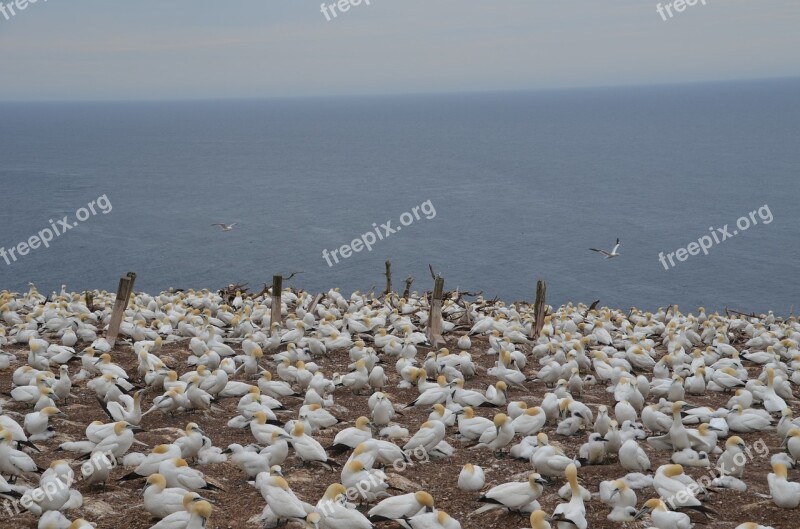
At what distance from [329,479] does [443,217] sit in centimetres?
7837

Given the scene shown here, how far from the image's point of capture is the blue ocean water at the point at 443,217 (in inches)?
2485

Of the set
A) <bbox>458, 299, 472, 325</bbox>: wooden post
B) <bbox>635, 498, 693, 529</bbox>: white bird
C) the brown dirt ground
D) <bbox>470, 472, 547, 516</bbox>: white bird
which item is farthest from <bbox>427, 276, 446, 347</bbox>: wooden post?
<bbox>635, 498, 693, 529</bbox>: white bird

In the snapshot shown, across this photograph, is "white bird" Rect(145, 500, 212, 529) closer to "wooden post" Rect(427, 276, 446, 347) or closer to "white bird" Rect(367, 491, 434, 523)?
"white bird" Rect(367, 491, 434, 523)

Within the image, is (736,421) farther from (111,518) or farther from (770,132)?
(770,132)

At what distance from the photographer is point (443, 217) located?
88.3 metres

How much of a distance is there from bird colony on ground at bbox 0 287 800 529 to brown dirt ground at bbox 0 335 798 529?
4 centimetres

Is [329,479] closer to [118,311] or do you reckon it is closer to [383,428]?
[383,428]

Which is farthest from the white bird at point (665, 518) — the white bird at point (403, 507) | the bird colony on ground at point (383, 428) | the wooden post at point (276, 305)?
the wooden post at point (276, 305)

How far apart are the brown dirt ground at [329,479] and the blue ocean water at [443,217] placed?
146 ft

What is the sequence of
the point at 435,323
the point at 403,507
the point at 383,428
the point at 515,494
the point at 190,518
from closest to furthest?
the point at 190,518 < the point at 403,507 < the point at 515,494 < the point at 383,428 < the point at 435,323

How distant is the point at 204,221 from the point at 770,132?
422ft

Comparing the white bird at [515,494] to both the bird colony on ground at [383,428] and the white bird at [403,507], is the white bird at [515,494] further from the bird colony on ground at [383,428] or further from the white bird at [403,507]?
the white bird at [403,507]

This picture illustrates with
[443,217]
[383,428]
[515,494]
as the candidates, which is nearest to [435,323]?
[383,428]

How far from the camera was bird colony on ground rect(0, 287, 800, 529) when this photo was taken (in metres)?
9.09
